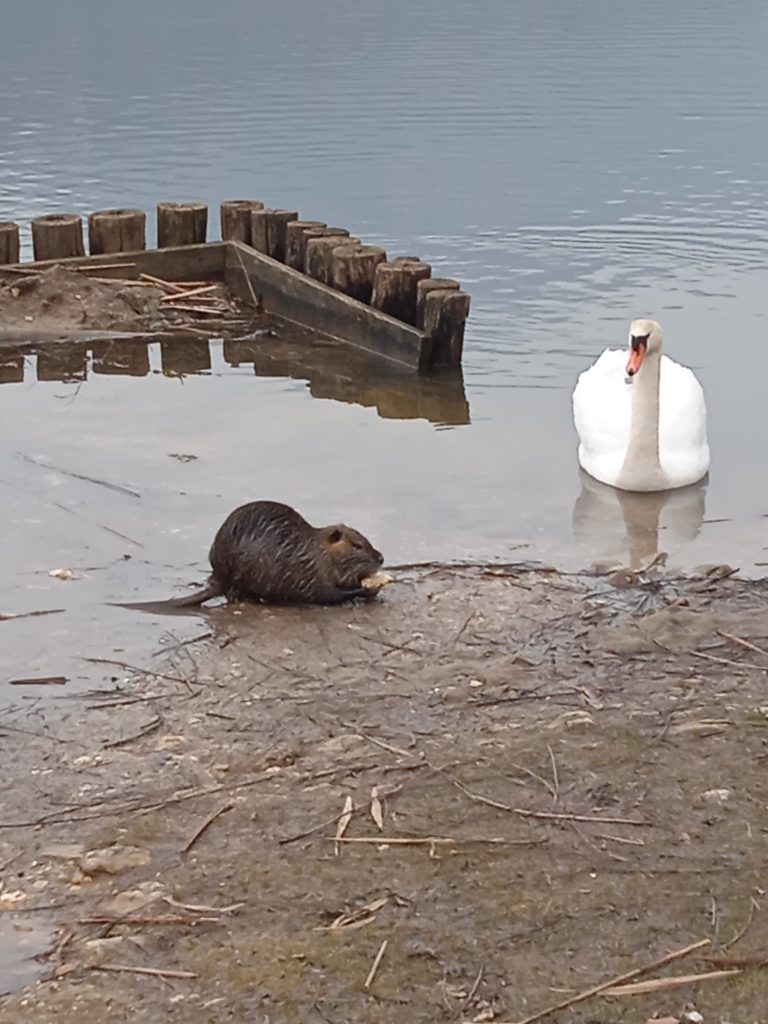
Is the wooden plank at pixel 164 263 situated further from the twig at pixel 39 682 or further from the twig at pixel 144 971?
the twig at pixel 144 971

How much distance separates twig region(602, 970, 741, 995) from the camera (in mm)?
3904

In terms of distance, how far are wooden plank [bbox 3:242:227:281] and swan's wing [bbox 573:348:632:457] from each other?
4484mm

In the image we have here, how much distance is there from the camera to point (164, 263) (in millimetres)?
13578

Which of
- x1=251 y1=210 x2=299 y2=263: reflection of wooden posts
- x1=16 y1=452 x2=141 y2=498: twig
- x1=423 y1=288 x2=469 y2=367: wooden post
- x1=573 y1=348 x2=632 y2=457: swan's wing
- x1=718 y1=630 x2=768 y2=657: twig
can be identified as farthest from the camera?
x1=251 y1=210 x2=299 y2=263: reflection of wooden posts

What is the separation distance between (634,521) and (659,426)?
834 mm

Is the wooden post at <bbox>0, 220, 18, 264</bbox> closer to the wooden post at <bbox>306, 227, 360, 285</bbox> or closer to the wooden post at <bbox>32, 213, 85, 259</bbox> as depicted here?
the wooden post at <bbox>32, 213, 85, 259</bbox>

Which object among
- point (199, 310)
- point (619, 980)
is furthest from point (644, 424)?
point (619, 980)

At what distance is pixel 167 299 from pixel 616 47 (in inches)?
1395

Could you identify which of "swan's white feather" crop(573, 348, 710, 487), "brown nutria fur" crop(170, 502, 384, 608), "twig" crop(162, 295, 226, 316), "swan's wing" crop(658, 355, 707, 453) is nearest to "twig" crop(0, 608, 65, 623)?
"brown nutria fur" crop(170, 502, 384, 608)

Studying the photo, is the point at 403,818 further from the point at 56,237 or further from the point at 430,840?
the point at 56,237

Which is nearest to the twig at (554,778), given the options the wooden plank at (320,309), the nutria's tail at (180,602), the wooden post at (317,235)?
the nutria's tail at (180,602)

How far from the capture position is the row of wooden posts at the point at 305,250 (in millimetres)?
11758

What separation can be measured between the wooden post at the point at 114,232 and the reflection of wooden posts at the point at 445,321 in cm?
300

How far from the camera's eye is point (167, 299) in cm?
1323
